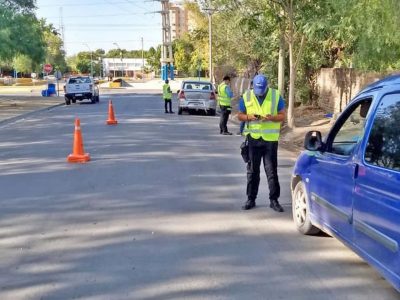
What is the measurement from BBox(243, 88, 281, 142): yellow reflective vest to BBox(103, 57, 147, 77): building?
14754cm

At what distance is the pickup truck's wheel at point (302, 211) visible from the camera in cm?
616

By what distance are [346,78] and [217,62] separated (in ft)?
135

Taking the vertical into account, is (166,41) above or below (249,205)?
above

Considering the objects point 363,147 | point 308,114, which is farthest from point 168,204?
point 308,114

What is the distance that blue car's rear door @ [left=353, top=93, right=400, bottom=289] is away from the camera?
3.98 m

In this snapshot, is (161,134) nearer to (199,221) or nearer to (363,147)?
(199,221)

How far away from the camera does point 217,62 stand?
6091 centimetres

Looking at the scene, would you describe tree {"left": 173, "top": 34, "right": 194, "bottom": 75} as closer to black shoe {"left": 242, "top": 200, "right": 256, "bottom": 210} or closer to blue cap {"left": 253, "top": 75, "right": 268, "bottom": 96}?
black shoe {"left": 242, "top": 200, "right": 256, "bottom": 210}

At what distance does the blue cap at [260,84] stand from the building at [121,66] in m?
148

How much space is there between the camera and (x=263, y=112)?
23.4 ft

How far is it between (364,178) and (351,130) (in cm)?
116

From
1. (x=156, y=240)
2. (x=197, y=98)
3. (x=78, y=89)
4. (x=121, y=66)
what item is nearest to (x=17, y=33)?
(x=78, y=89)

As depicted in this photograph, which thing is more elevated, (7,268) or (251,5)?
(251,5)

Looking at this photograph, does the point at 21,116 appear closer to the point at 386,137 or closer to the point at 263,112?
the point at 263,112
